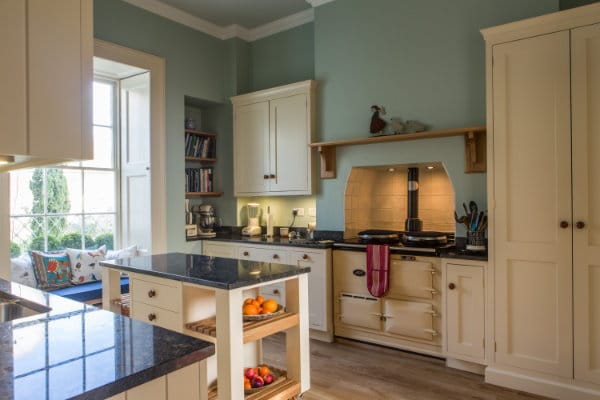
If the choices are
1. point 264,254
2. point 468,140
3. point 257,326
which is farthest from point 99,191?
point 468,140

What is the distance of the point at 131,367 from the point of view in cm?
94

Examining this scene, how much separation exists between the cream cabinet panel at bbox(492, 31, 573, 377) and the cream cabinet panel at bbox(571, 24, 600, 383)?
0.05 m

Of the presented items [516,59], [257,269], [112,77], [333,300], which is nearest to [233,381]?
[257,269]

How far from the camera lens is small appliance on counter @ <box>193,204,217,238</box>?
4730mm

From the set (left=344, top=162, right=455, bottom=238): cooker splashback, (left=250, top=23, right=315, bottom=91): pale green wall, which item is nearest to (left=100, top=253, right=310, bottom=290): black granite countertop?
(left=344, top=162, right=455, bottom=238): cooker splashback

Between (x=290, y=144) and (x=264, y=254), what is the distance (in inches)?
45.5

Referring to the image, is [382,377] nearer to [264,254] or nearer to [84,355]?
[264,254]

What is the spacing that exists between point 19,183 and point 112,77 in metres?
1.40

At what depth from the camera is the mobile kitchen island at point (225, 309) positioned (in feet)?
6.28

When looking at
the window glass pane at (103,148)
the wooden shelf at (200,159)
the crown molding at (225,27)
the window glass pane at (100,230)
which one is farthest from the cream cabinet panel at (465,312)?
the window glass pane at (103,148)

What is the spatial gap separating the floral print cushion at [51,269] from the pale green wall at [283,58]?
2799 mm

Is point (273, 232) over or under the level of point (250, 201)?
under

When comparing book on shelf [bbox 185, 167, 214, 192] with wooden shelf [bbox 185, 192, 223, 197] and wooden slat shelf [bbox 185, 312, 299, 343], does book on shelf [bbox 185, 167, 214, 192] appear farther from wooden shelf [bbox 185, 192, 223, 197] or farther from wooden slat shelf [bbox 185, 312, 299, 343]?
wooden slat shelf [bbox 185, 312, 299, 343]

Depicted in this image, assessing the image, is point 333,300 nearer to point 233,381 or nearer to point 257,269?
point 257,269
